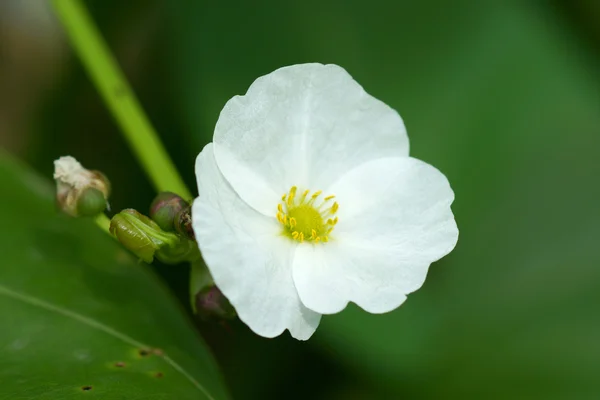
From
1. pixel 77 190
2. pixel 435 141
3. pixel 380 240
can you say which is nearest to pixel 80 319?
pixel 77 190

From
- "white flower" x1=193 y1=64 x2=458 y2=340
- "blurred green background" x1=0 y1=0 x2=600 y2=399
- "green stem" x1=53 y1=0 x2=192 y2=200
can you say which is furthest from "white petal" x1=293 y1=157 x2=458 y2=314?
"blurred green background" x1=0 y1=0 x2=600 y2=399

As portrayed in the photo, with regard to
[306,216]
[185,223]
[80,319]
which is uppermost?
[306,216]

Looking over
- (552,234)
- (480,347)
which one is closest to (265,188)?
(480,347)

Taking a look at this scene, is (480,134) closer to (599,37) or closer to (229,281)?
(599,37)

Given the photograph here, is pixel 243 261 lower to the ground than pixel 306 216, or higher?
lower

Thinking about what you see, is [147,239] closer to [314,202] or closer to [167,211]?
[167,211]

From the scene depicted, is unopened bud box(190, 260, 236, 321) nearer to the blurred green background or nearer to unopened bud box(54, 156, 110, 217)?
unopened bud box(54, 156, 110, 217)

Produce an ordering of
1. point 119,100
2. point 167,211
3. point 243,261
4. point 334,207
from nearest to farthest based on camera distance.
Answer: point 243,261 → point 167,211 → point 334,207 → point 119,100
